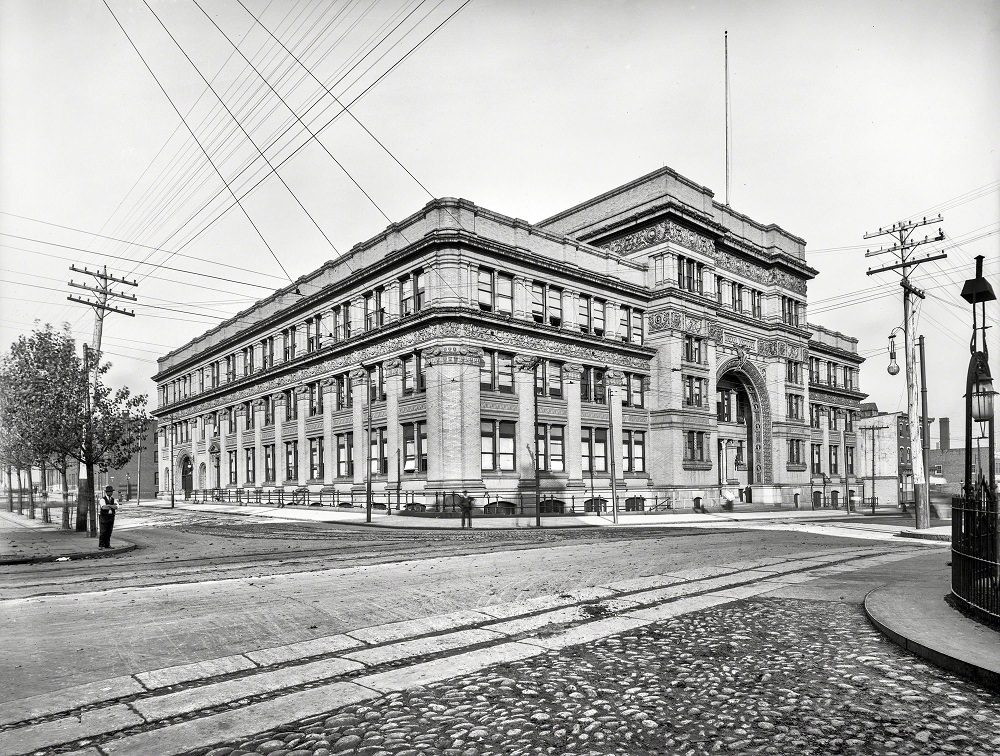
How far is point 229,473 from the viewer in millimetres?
60562

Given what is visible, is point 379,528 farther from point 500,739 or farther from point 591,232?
point 591,232

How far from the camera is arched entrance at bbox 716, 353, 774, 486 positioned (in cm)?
5375

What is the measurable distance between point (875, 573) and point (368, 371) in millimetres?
33244

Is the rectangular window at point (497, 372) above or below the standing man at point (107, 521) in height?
above

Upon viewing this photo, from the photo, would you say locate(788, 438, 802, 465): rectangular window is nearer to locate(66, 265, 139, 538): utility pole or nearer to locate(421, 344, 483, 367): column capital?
locate(421, 344, 483, 367): column capital

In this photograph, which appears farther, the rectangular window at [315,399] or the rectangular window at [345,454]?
the rectangular window at [315,399]

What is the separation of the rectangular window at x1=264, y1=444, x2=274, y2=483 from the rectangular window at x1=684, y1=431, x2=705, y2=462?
3045cm

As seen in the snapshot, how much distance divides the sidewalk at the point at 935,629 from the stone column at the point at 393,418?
3026 centimetres

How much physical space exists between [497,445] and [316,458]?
15883 mm

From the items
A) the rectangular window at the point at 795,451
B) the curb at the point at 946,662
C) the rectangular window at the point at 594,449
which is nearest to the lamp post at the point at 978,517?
the curb at the point at 946,662

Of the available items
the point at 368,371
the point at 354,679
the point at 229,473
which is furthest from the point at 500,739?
the point at 229,473

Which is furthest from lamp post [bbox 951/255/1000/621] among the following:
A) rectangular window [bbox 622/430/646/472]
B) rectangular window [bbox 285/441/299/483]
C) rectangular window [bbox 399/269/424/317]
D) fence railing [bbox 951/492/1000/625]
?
rectangular window [bbox 285/441/299/483]

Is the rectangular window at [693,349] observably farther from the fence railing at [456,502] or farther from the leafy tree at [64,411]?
the leafy tree at [64,411]

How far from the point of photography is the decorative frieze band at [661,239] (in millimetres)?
47219
